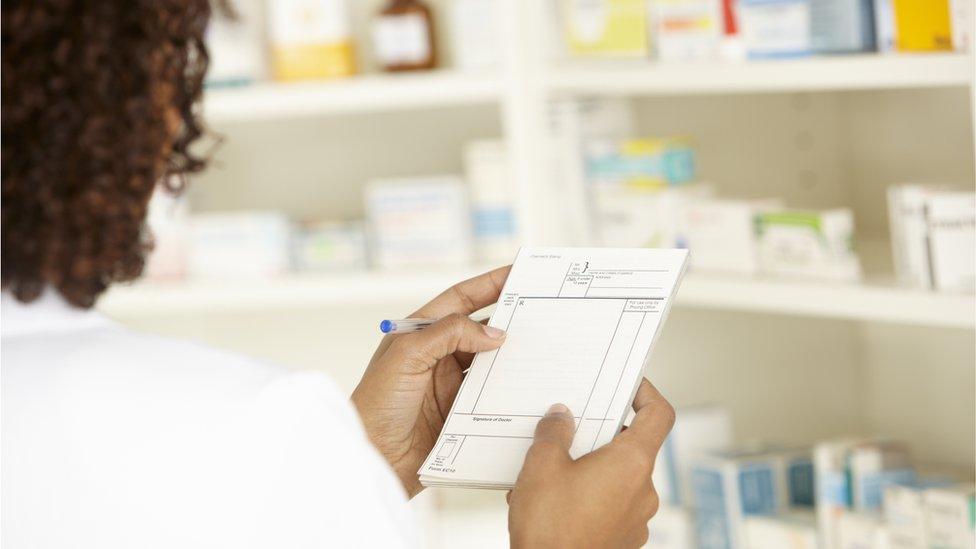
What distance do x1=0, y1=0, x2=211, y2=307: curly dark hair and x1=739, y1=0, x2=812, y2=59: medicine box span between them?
106 centimetres

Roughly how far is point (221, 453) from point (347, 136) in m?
1.84

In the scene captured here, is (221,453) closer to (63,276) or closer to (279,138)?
(63,276)

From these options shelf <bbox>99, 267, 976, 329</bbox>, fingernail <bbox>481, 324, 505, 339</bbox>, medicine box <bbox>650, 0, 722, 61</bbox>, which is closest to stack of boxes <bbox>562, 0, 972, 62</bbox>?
medicine box <bbox>650, 0, 722, 61</bbox>

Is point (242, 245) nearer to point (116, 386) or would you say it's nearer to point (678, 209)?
point (678, 209)

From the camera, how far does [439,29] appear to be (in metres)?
2.36

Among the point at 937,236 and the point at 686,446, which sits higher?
the point at 937,236

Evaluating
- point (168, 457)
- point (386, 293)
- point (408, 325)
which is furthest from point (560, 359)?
point (386, 293)

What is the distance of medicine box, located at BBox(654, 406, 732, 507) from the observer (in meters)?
1.96

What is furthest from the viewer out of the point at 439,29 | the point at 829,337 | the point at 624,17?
the point at 439,29

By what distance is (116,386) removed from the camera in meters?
0.72

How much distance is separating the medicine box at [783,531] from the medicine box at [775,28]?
2.18 ft

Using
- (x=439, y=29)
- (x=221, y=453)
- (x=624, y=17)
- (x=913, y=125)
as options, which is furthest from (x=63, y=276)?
(x=439, y=29)

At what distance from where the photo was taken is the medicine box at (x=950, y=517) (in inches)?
59.4

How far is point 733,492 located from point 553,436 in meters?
0.94
